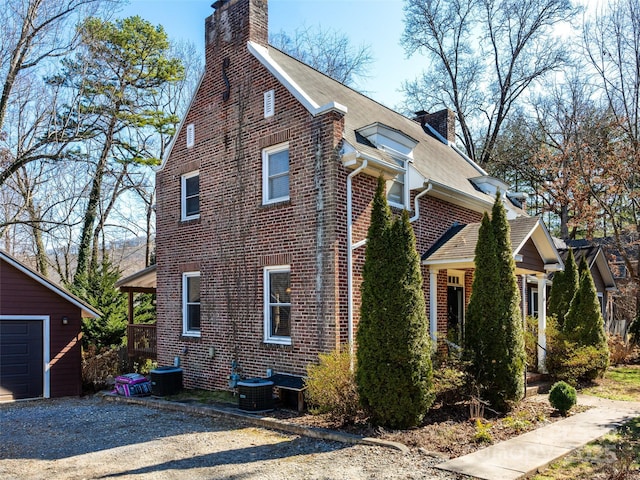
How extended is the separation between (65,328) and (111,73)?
1313 centimetres

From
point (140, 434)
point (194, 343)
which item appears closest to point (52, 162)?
point (194, 343)

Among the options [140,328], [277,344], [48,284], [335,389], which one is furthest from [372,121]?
[48,284]

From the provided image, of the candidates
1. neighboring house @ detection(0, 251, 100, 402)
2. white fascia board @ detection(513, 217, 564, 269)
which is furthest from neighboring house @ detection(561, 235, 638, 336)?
neighboring house @ detection(0, 251, 100, 402)

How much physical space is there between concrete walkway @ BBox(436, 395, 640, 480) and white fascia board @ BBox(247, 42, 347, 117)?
6772 millimetres

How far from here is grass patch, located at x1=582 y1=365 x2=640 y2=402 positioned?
38.9ft

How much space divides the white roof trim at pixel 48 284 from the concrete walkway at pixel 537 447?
448 inches

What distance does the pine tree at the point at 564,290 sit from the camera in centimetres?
1667

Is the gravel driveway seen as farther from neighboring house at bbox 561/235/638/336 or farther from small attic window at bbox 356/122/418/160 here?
neighboring house at bbox 561/235/638/336

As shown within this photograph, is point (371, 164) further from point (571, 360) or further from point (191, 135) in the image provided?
point (571, 360)

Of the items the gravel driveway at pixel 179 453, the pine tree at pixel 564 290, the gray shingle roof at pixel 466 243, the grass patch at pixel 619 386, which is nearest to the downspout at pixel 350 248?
the gray shingle roof at pixel 466 243

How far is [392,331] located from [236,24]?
8.84 meters

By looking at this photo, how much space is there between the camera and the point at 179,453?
7641 millimetres

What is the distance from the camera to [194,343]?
13.2m

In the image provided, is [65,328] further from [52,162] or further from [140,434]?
[52,162]
